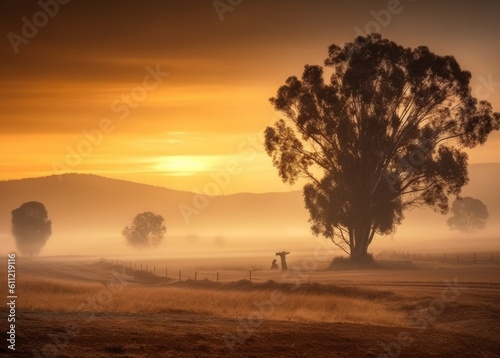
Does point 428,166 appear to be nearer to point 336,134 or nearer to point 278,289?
point 336,134

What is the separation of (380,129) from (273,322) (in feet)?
127

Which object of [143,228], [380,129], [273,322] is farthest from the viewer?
[143,228]

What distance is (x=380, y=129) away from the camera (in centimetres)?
6172

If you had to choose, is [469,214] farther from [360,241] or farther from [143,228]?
[360,241]

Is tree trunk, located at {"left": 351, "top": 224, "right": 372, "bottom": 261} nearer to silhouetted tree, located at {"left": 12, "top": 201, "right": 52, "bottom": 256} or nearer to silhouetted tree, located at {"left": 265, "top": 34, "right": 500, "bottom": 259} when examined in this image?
silhouetted tree, located at {"left": 265, "top": 34, "right": 500, "bottom": 259}

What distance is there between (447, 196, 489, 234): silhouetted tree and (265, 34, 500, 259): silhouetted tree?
361 feet

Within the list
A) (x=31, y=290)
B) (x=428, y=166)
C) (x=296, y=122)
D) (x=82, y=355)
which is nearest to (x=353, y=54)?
(x=296, y=122)

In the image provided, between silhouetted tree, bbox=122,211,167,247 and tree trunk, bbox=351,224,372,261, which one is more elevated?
silhouetted tree, bbox=122,211,167,247

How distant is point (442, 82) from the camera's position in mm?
62812

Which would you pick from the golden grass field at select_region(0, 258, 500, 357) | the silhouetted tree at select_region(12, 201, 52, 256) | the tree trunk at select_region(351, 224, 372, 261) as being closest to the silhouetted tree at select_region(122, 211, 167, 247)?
the silhouetted tree at select_region(12, 201, 52, 256)

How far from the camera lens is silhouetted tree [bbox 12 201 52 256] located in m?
127

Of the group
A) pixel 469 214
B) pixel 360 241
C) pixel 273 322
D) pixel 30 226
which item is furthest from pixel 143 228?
pixel 273 322

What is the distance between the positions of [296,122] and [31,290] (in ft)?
109

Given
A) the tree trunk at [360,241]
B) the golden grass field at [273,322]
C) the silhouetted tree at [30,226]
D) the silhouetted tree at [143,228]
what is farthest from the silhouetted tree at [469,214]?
the golden grass field at [273,322]
